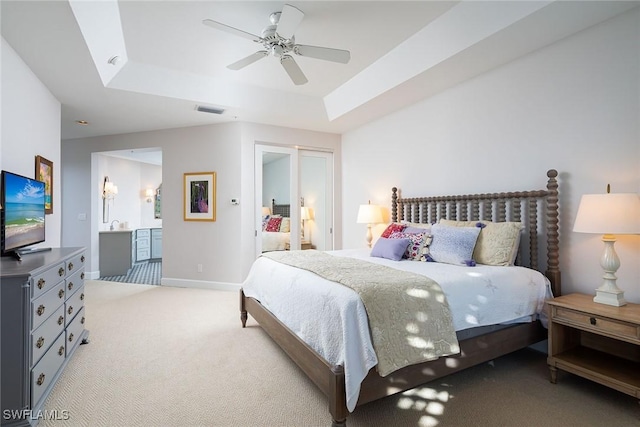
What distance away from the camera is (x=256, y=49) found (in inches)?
129

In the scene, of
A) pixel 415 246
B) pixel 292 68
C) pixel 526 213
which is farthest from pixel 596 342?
pixel 292 68

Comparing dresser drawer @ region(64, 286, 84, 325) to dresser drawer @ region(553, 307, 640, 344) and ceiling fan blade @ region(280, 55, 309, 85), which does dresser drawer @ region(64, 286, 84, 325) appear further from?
dresser drawer @ region(553, 307, 640, 344)

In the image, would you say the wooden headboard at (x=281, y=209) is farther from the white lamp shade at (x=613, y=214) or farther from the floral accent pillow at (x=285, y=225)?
the white lamp shade at (x=613, y=214)

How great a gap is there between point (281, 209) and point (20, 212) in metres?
3.28

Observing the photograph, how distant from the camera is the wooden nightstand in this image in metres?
1.87

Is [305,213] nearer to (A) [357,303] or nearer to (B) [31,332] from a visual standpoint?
(A) [357,303]

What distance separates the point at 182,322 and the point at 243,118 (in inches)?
116

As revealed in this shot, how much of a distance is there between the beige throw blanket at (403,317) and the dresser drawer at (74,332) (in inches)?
81.7

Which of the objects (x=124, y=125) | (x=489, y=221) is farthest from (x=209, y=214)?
(x=489, y=221)

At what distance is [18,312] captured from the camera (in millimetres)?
1695

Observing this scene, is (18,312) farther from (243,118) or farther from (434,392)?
(243,118)

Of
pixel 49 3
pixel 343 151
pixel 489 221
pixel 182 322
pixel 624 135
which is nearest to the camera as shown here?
pixel 49 3

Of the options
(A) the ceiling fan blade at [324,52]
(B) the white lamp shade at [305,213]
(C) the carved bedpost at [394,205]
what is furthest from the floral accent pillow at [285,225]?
(A) the ceiling fan blade at [324,52]

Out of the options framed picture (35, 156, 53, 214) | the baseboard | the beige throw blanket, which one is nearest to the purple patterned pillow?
the beige throw blanket
